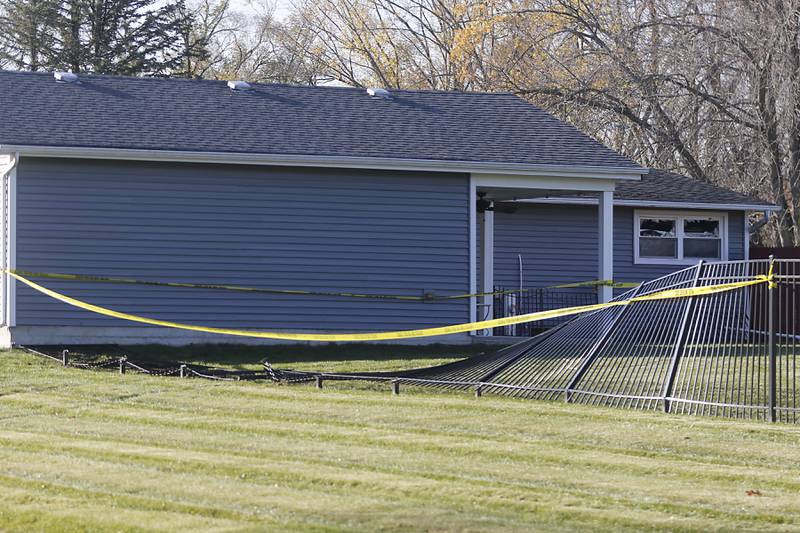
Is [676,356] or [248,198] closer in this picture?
[676,356]

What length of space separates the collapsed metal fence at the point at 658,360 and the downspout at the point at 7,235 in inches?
231

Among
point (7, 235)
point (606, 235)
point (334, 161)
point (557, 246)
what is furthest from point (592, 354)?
point (557, 246)

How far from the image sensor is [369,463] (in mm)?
9102

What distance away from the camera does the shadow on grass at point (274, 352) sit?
57.6 feet

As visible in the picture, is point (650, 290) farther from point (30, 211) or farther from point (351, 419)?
point (30, 211)

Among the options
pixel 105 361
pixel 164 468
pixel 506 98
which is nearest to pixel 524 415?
pixel 164 468

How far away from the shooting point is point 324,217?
782 inches

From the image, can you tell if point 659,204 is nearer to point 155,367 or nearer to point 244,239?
point 244,239

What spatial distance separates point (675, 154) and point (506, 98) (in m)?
9.87

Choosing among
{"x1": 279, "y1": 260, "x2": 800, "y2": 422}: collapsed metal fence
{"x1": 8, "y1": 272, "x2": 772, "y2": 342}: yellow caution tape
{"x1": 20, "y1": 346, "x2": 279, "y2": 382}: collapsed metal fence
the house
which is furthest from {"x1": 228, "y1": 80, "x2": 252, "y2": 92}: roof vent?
{"x1": 279, "y1": 260, "x2": 800, "y2": 422}: collapsed metal fence

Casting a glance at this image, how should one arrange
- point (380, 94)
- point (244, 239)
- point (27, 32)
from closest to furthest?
point (244, 239)
point (380, 94)
point (27, 32)

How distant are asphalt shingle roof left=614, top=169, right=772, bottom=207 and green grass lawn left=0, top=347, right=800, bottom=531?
1167 cm

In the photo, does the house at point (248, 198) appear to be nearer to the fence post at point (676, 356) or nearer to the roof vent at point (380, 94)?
the roof vent at point (380, 94)

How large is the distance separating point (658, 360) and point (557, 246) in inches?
441
